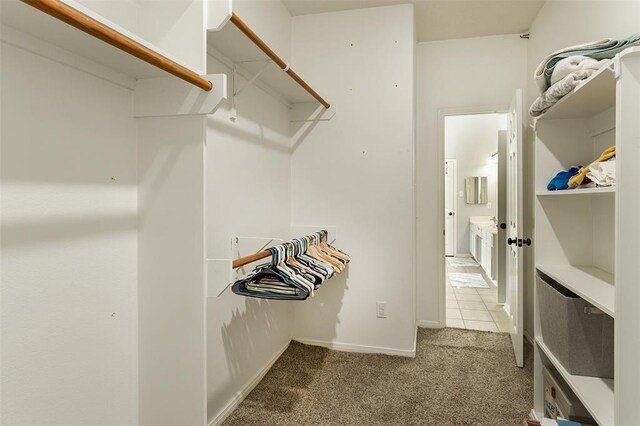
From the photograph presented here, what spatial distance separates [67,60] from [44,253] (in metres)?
0.60

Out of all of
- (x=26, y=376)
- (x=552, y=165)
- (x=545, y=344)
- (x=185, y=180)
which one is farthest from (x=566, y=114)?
(x=26, y=376)

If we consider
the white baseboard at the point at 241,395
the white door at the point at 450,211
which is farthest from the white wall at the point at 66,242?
the white door at the point at 450,211

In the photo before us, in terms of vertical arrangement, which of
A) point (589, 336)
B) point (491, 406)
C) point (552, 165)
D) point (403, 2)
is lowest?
point (491, 406)

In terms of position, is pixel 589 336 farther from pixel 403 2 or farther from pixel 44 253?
pixel 403 2

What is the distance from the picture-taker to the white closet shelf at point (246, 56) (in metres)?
1.67

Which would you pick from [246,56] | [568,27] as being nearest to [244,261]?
[246,56]

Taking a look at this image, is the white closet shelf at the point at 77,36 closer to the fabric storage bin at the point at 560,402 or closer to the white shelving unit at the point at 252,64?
the white shelving unit at the point at 252,64

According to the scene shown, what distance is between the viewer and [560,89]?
5.03ft

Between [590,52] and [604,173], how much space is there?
50 cm

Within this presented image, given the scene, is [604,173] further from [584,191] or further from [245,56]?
[245,56]

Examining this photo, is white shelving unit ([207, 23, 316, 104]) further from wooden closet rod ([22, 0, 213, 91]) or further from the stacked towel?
the stacked towel

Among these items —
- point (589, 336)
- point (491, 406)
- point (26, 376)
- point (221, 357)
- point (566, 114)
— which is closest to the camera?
point (26, 376)

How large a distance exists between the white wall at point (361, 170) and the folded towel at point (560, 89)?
3.63ft

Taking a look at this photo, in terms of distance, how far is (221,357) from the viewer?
199 centimetres
